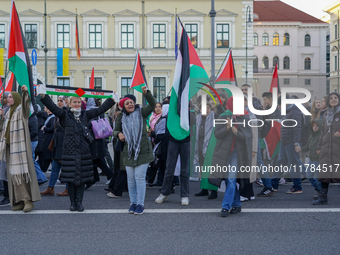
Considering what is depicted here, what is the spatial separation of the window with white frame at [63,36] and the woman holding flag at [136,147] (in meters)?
36.5

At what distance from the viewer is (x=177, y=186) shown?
389 inches

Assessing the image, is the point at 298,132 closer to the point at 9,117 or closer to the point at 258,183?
the point at 258,183

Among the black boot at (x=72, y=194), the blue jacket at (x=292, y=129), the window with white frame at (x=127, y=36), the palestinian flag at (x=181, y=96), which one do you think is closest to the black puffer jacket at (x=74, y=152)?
the black boot at (x=72, y=194)

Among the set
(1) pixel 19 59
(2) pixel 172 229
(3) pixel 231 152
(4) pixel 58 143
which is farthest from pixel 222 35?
(2) pixel 172 229

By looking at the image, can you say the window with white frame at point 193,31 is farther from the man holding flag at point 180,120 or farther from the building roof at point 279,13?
the man holding flag at point 180,120

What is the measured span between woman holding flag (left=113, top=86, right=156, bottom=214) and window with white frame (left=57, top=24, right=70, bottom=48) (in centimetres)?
3648

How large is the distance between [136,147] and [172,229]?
59.2 inches

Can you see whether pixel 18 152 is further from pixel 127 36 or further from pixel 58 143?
pixel 127 36

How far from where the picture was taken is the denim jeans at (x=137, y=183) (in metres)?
6.93

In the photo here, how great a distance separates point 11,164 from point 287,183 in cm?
599

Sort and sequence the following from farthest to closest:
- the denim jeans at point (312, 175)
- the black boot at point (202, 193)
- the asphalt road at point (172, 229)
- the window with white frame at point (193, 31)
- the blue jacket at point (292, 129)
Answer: the window with white frame at point (193, 31)
the blue jacket at point (292, 129)
the denim jeans at point (312, 175)
the black boot at point (202, 193)
the asphalt road at point (172, 229)

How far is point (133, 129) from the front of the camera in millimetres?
7027

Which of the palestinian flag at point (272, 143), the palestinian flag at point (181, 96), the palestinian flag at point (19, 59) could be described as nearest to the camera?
the palestinian flag at point (19, 59)

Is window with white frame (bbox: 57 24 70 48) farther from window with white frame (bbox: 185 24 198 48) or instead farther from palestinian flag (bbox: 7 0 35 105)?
palestinian flag (bbox: 7 0 35 105)
